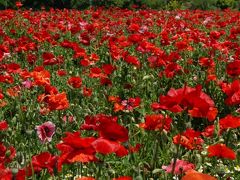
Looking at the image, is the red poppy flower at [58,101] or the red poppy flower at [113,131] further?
the red poppy flower at [58,101]

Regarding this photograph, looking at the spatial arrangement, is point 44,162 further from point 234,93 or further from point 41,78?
point 41,78

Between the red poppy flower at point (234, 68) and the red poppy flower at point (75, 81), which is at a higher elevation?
the red poppy flower at point (234, 68)

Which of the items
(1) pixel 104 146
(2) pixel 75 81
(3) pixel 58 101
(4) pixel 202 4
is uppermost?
(1) pixel 104 146

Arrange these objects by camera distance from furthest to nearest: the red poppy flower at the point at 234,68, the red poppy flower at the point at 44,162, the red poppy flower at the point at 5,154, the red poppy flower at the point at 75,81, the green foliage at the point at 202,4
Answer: the green foliage at the point at 202,4
the red poppy flower at the point at 75,81
the red poppy flower at the point at 234,68
the red poppy flower at the point at 5,154
the red poppy flower at the point at 44,162

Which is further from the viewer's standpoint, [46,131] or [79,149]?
[46,131]

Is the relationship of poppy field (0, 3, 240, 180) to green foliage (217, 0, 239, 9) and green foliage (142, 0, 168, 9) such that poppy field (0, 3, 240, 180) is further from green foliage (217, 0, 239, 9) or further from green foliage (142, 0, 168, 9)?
green foliage (217, 0, 239, 9)

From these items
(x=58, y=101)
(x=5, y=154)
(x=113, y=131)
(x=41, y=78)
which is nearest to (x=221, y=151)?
(x=113, y=131)

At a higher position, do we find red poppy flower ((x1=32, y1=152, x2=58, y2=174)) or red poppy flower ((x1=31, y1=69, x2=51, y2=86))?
red poppy flower ((x1=32, y1=152, x2=58, y2=174))

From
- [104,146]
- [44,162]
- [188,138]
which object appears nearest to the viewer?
[104,146]

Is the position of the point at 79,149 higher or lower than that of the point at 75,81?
higher

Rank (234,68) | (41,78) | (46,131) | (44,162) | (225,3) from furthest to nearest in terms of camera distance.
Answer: (225,3) → (41,78) → (234,68) → (46,131) → (44,162)

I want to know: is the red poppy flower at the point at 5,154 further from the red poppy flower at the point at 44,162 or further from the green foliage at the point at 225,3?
the green foliage at the point at 225,3

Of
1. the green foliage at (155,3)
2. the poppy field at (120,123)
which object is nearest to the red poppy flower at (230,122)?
the poppy field at (120,123)

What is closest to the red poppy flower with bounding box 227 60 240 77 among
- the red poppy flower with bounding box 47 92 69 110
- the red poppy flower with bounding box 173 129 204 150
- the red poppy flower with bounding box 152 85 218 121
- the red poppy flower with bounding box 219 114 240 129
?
the red poppy flower with bounding box 173 129 204 150
